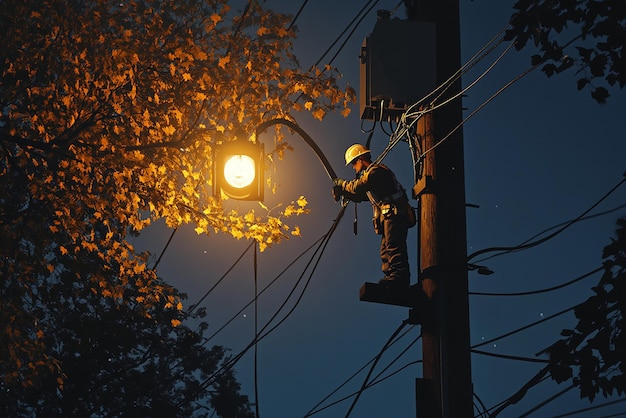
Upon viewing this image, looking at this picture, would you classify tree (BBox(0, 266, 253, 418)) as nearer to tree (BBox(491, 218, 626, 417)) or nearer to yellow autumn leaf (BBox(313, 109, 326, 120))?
yellow autumn leaf (BBox(313, 109, 326, 120))

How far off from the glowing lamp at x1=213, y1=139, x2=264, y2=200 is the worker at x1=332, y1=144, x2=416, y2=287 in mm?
963

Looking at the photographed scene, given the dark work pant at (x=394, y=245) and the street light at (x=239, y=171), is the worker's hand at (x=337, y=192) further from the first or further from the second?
the street light at (x=239, y=171)

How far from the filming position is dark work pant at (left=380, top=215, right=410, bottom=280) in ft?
28.1

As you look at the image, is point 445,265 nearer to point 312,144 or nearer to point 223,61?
point 312,144

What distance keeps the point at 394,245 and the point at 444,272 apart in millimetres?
998

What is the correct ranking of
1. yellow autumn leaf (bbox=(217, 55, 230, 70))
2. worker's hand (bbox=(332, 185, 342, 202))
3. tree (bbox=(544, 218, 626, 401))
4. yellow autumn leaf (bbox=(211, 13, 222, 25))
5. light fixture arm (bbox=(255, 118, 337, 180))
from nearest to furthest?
tree (bbox=(544, 218, 626, 401)), worker's hand (bbox=(332, 185, 342, 202)), light fixture arm (bbox=(255, 118, 337, 180)), yellow autumn leaf (bbox=(211, 13, 222, 25)), yellow autumn leaf (bbox=(217, 55, 230, 70))

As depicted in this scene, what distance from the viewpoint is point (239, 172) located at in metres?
8.87

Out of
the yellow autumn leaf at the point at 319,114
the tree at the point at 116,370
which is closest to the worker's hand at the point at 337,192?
the yellow autumn leaf at the point at 319,114

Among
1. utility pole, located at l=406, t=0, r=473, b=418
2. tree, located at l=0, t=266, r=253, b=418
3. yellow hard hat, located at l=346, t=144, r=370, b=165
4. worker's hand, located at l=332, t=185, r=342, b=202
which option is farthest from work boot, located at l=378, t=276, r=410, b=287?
tree, located at l=0, t=266, r=253, b=418

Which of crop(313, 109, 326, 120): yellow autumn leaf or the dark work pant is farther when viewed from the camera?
crop(313, 109, 326, 120): yellow autumn leaf

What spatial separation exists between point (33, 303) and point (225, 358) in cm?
1680

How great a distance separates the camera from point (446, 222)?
312 inches

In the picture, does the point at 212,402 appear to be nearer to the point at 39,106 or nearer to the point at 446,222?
the point at 39,106

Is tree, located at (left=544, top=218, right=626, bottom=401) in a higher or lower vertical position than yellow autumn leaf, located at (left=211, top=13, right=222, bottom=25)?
lower
